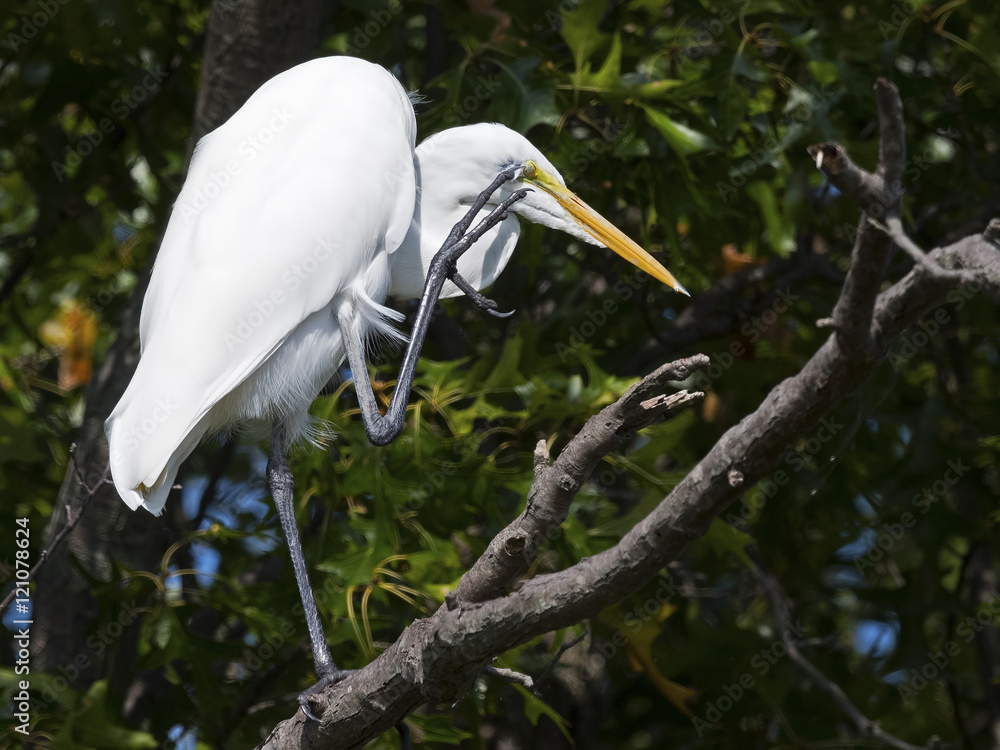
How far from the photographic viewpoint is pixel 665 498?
4.65 ft

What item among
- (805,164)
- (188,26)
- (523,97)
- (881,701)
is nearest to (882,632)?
(881,701)

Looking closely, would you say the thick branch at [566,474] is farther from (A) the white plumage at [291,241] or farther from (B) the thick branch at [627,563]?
(A) the white plumage at [291,241]

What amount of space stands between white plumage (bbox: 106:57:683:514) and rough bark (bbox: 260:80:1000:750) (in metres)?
0.67

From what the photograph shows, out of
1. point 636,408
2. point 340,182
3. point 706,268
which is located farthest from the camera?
point 706,268

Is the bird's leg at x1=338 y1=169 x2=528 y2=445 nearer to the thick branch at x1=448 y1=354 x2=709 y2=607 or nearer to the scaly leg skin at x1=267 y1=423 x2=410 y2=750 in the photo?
the scaly leg skin at x1=267 y1=423 x2=410 y2=750

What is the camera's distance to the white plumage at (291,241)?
2113mm

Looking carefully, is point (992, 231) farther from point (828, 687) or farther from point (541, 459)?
point (828, 687)

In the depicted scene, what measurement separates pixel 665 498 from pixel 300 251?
1113 millimetres

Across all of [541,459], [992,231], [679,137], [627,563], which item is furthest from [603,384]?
[992,231]

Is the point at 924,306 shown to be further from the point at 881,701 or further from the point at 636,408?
the point at 881,701

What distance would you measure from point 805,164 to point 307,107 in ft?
4.48

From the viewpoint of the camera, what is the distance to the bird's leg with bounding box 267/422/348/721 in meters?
2.01

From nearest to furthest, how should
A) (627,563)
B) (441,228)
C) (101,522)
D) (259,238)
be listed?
(627,563)
(259,238)
(441,228)
(101,522)

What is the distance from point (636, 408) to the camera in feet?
4.46
